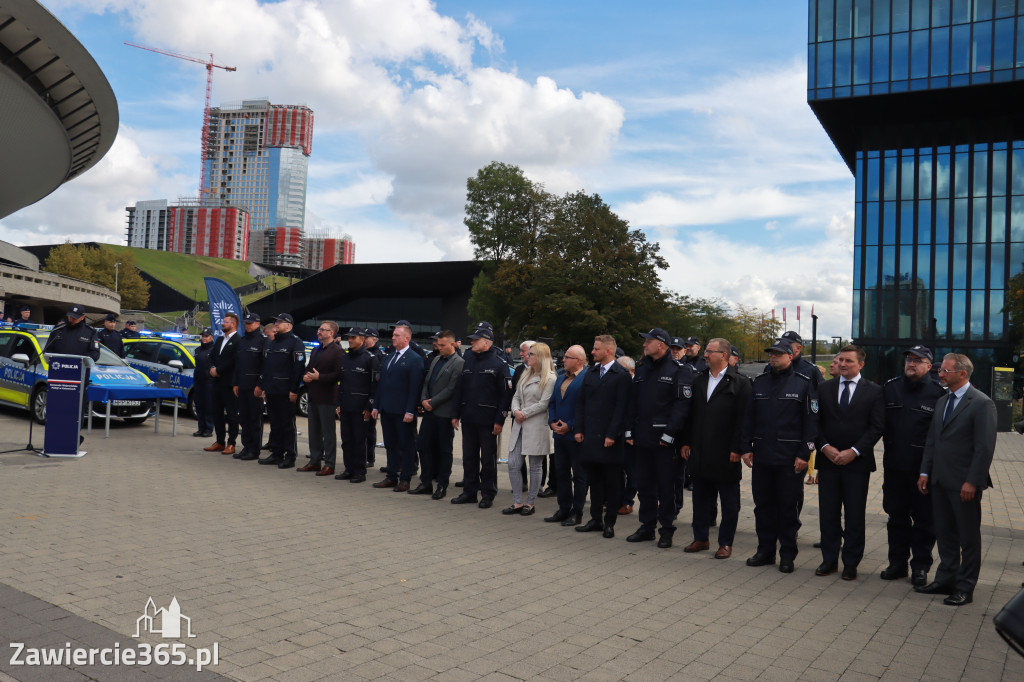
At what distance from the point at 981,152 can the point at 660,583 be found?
147 ft

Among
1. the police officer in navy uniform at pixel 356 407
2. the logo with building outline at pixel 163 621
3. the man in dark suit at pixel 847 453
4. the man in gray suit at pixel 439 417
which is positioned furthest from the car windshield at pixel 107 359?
the man in dark suit at pixel 847 453

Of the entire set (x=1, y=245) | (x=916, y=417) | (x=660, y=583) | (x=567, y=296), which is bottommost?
(x=660, y=583)

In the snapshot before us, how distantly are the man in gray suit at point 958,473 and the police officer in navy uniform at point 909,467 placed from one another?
294 mm

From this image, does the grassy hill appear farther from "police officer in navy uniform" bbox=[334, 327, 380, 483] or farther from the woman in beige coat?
the woman in beige coat

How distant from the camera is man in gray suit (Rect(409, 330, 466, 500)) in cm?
984

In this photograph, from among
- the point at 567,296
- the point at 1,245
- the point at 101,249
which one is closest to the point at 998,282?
the point at 567,296

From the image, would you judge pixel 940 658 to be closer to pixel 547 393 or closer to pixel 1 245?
pixel 547 393

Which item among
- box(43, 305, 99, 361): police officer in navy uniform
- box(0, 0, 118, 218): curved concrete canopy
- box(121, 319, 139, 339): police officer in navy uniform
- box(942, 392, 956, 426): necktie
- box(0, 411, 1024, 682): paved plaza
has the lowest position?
box(0, 411, 1024, 682): paved plaza

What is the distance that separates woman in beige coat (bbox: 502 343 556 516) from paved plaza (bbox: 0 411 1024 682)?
344 millimetres

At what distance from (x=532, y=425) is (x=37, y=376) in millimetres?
10005

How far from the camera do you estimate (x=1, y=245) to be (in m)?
73.7

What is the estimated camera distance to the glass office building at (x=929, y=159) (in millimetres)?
39938

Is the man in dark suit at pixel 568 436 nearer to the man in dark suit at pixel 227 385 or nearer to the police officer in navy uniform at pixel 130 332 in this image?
the man in dark suit at pixel 227 385

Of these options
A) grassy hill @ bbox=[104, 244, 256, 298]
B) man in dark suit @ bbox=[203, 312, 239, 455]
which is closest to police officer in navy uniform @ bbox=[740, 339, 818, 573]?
man in dark suit @ bbox=[203, 312, 239, 455]
